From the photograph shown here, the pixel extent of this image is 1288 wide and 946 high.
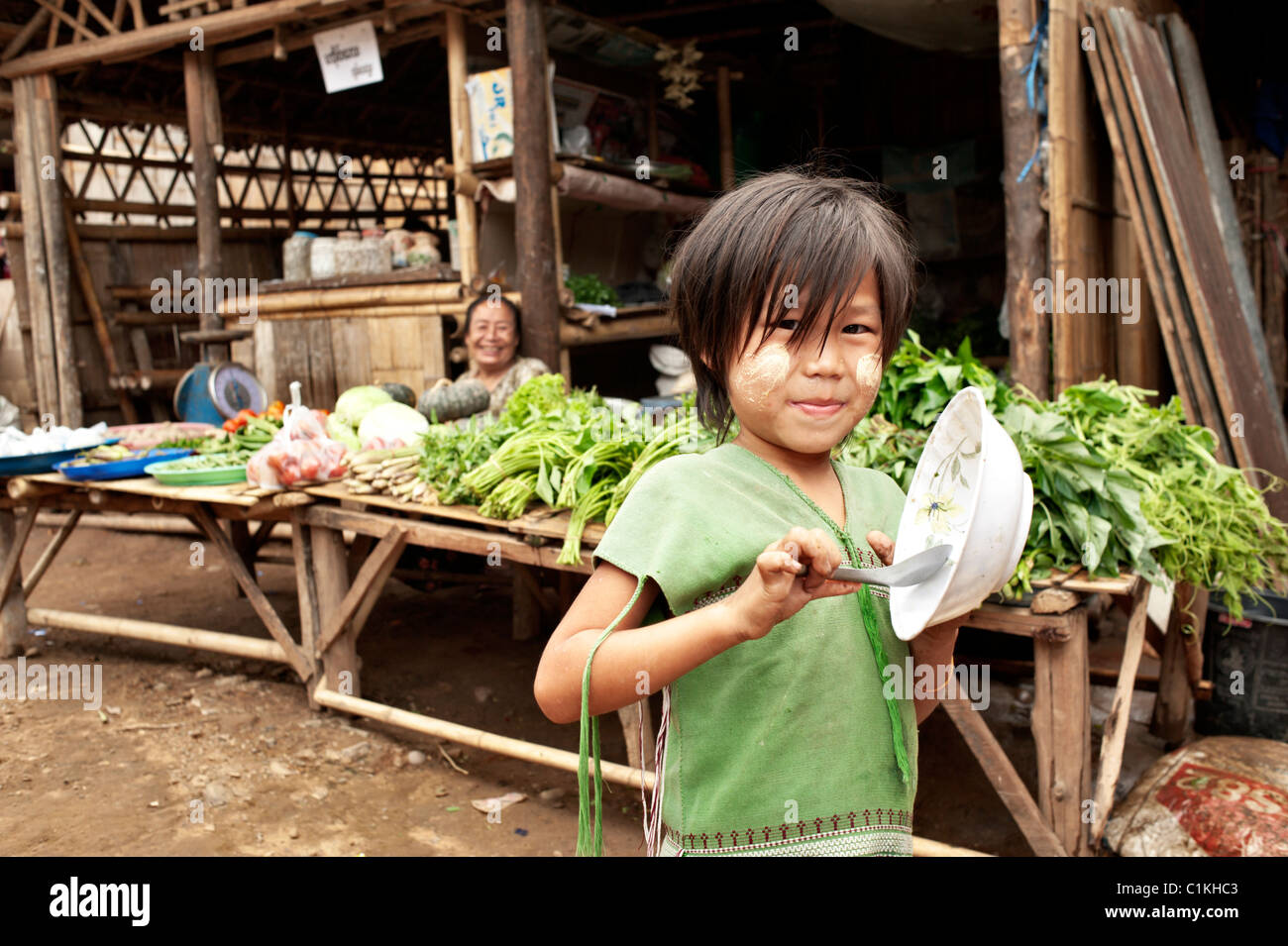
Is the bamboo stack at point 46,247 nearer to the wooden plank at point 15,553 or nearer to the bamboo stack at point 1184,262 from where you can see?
the wooden plank at point 15,553

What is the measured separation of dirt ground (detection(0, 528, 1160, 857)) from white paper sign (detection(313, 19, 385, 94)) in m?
4.09

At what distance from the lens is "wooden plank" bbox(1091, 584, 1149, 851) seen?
317 cm

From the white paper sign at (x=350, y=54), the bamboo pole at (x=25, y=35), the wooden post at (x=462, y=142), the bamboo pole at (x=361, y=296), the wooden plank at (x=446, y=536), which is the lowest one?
the wooden plank at (x=446, y=536)

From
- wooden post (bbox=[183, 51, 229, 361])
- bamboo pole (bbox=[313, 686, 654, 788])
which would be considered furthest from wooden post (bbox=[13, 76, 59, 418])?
bamboo pole (bbox=[313, 686, 654, 788])

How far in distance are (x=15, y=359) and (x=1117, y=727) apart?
1206 cm

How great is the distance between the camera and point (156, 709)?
5.15 meters

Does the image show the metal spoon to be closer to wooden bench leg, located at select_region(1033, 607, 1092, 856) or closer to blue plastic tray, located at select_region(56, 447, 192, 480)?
wooden bench leg, located at select_region(1033, 607, 1092, 856)

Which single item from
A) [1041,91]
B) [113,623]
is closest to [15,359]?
[113,623]

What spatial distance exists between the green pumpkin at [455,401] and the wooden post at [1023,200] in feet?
9.93

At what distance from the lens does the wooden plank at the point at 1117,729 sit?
317 centimetres

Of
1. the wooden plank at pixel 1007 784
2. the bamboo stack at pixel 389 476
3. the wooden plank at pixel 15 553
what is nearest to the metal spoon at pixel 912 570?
the wooden plank at pixel 1007 784

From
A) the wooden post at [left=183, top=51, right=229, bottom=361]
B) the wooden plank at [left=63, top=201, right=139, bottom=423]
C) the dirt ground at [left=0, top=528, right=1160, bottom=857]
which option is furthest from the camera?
the wooden plank at [left=63, top=201, right=139, bottom=423]

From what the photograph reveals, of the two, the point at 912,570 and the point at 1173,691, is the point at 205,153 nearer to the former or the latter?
the point at 1173,691

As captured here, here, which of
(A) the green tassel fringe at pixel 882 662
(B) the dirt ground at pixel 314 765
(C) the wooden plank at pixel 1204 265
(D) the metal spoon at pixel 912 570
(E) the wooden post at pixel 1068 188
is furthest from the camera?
(E) the wooden post at pixel 1068 188
